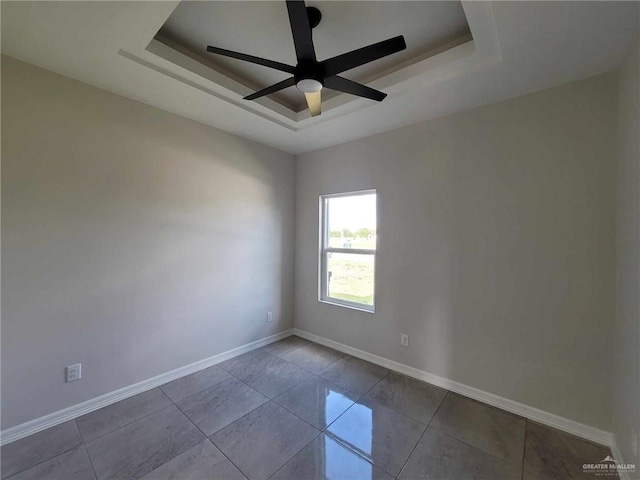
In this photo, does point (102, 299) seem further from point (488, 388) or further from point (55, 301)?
point (488, 388)

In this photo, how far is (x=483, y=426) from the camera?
1925mm

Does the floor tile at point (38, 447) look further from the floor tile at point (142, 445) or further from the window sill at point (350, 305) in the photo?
the window sill at point (350, 305)

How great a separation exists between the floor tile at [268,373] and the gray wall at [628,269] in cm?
222

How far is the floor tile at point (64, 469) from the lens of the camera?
149cm

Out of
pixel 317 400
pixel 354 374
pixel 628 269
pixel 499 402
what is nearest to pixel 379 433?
pixel 317 400

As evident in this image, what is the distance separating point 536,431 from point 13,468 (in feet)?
11.3

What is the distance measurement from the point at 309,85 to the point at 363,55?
34 cm

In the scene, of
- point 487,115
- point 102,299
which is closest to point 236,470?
point 102,299

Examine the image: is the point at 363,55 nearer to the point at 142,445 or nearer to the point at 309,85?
the point at 309,85

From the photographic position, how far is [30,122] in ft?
5.92

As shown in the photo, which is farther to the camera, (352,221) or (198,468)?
(352,221)

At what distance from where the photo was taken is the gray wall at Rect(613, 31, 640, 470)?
1.42 m

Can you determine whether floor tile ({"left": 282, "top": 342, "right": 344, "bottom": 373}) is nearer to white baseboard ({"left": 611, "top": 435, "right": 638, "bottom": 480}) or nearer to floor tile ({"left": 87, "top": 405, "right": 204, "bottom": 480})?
floor tile ({"left": 87, "top": 405, "right": 204, "bottom": 480})

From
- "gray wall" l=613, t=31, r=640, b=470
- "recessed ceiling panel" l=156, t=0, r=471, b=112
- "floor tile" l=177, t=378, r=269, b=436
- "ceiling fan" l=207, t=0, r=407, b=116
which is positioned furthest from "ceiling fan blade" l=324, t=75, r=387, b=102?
"floor tile" l=177, t=378, r=269, b=436
